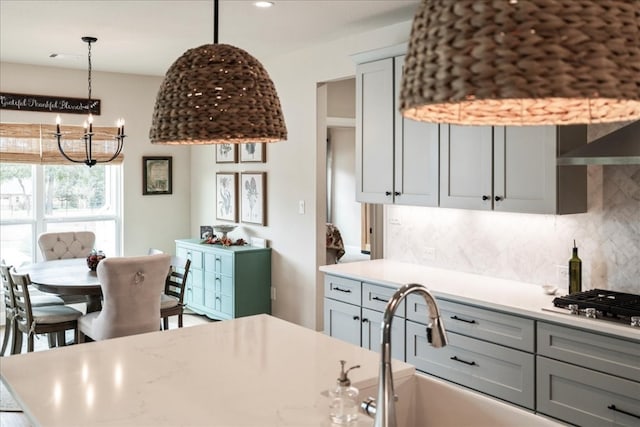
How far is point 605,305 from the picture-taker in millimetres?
2840

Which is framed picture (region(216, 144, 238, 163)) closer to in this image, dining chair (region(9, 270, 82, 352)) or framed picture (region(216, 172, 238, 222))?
framed picture (region(216, 172, 238, 222))

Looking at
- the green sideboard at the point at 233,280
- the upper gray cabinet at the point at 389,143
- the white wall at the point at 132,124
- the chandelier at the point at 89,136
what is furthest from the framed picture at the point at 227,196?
the upper gray cabinet at the point at 389,143

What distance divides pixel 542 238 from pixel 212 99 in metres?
2.70

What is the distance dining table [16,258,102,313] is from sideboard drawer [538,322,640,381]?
2.99m

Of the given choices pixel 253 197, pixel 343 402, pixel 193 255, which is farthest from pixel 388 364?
pixel 193 255

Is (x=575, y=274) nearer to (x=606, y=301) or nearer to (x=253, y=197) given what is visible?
(x=606, y=301)

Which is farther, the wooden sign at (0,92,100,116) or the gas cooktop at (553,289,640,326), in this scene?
the wooden sign at (0,92,100,116)

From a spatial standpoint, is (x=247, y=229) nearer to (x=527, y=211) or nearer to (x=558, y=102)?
(x=527, y=211)

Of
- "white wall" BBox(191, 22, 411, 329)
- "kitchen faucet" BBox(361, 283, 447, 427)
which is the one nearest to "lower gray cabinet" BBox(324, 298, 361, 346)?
"white wall" BBox(191, 22, 411, 329)

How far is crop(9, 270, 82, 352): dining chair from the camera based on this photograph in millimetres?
4387

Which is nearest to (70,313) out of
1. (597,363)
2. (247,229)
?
(247,229)

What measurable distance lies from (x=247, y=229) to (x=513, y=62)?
575 centimetres

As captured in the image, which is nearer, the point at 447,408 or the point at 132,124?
the point at 447,408

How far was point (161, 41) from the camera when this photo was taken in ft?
17.1
